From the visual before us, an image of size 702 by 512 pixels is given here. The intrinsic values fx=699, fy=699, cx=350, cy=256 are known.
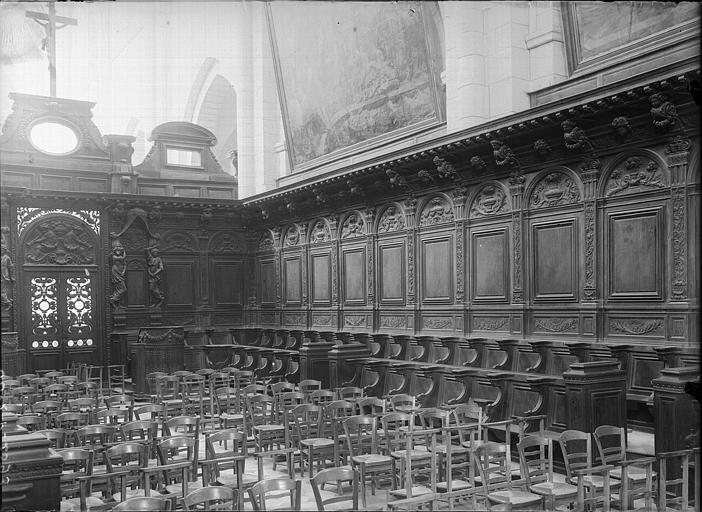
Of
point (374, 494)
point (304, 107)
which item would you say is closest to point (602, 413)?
point (374, 494)

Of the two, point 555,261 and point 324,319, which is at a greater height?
point 555,261

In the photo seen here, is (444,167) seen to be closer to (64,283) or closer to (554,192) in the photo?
(554,192)

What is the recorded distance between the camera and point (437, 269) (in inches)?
503

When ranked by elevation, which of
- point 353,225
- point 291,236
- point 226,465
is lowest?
point 226,465

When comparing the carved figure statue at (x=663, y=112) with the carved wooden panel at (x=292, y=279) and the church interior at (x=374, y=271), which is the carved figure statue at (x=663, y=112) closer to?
the church interior at (x=374, y=271)

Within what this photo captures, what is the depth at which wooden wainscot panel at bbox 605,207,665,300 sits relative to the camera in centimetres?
901

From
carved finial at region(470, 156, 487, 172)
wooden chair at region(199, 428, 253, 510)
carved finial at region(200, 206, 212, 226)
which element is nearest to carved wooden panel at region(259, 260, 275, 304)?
carved finial at region(200, 206, 212, 226)

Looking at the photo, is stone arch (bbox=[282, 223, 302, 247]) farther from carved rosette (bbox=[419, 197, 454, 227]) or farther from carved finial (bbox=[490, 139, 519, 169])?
carved finial (bbox=[490, 139, 519, 169])

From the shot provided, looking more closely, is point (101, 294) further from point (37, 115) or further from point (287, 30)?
point (287, 30)

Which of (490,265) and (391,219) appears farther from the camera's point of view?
(391,219)

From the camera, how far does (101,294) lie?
54.9ft

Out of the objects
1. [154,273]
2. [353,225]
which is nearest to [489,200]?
[353,225]

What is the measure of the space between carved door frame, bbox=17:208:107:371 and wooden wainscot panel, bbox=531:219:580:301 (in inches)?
420

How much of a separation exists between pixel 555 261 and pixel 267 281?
9531mm
